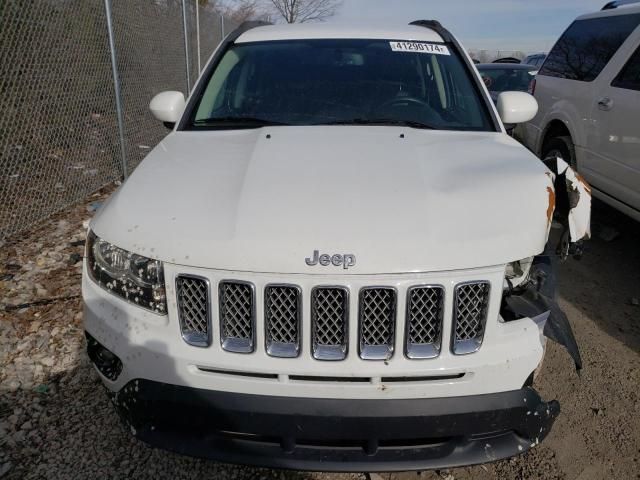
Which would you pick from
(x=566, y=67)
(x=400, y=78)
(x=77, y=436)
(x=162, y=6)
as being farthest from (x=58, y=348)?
(x=162, y=6)

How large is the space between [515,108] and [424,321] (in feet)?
6.07

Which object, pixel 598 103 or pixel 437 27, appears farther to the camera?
pixel 598 103

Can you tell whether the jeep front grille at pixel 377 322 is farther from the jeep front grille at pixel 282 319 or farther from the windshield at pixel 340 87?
the windshield at pixel 340 87

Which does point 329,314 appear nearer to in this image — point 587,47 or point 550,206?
point 550,206

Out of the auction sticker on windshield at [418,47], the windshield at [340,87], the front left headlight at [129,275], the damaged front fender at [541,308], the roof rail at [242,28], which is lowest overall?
the damaged front fender at [541,308]

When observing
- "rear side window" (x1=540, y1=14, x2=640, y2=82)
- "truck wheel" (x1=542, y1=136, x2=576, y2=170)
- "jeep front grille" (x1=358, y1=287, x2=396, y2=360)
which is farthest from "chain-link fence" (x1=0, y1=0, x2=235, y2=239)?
"rear side window" (x1=540, y1=14, x2=640, y2=82)

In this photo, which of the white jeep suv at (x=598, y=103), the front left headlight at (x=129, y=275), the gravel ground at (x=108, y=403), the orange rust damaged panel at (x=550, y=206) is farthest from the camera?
the white jeep suv at (x=598, y=103)

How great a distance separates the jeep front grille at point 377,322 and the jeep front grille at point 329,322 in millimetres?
57

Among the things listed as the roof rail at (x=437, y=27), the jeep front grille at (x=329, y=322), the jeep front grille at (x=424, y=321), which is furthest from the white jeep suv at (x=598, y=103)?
the jeep front grille at (x=329, y=322)

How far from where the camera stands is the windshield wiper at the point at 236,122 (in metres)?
2.91

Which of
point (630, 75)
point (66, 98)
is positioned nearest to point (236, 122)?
point (630, 75)

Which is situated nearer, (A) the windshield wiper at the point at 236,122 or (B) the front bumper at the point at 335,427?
(B) the front bumper at the point at 335,427

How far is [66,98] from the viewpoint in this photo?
229 inches

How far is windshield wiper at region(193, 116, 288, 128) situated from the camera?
2.91m
